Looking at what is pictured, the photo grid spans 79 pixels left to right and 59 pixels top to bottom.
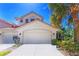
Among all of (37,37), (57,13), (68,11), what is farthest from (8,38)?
(68,11)

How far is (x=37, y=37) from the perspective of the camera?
14.2 meters

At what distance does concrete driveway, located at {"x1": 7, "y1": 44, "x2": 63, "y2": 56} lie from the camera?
43.8 ft

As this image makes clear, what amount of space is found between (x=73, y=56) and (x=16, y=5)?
362cm

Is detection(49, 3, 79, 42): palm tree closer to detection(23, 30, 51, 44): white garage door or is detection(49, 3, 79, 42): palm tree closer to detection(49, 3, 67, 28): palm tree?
detection(49, 3, 67, 28): palm tree

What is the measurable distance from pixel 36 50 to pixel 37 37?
93 centimetres

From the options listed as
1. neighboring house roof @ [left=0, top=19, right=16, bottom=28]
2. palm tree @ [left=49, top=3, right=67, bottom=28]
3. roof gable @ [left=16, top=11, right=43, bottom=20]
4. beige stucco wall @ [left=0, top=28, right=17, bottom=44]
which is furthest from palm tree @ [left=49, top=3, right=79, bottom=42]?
beige stucco wall @ [left=0, top=28, right=17, bottom=44]

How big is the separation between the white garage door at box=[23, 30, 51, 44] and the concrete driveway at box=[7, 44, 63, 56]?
242 millimetres

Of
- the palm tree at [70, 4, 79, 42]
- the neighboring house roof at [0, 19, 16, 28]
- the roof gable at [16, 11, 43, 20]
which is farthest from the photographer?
the neighboring house roof at [0, 19, 16, 28]

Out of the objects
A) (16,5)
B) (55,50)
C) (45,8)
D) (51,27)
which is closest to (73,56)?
(55,50)

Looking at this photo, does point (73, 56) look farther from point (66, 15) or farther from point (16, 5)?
point (16, 5)

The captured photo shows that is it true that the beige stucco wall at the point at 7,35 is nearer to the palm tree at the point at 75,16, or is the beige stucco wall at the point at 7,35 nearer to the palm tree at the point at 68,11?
the palm tree at the point at 68,11

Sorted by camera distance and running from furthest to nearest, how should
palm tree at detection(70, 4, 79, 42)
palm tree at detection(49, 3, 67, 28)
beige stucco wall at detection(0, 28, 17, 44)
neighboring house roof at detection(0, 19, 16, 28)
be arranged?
beige stucco wall at detection(0, 28, 17, 44)
neighboring house roof at detection(0, 19, 16, 28)
palm tree at detection(49, 3, 67, 28)
palm tree at detection(70, 4, 79, 42)

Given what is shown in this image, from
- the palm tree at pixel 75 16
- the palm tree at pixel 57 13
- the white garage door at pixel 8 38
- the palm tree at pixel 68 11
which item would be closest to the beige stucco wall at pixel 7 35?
the white garage door at pixel 8 38

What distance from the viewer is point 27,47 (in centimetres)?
1370
